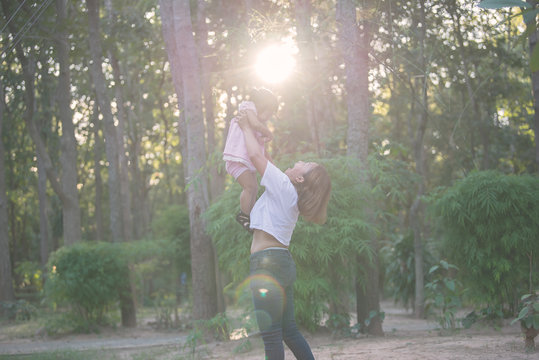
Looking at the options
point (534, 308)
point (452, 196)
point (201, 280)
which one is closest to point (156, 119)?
point (201, 280)

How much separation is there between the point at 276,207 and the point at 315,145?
27.1 feet

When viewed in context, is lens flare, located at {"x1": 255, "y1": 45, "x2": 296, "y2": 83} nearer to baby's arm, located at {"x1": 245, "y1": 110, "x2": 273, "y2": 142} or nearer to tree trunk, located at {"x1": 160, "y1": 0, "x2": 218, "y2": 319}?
tree trunk, located at {"x1": 160, "y1": 0, "x2": 218, "y2": 319}

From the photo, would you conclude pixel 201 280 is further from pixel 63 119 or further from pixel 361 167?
pixel 63 119

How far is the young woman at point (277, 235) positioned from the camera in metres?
3.17

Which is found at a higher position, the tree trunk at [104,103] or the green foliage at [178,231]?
the tree trunk at [104,103]

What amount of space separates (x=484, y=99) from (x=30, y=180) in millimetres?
25168

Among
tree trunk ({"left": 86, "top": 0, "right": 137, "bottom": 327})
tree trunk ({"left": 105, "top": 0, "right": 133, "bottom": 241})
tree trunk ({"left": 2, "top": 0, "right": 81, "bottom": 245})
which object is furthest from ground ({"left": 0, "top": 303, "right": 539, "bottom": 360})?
tree trunk ({"left": 105, "top": 0, "right": 133, "bottom": 241})

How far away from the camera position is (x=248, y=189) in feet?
11.4

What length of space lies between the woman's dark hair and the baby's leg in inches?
11.5

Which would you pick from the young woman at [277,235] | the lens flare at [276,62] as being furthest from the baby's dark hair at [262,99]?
the lens flare at [276,62]

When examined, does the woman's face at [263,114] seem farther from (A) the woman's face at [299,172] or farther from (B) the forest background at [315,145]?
(B) the forest background at [315,145]

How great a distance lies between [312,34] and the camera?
1021 cm

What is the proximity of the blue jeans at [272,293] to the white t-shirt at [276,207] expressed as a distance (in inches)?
4.7

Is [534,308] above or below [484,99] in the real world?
below
